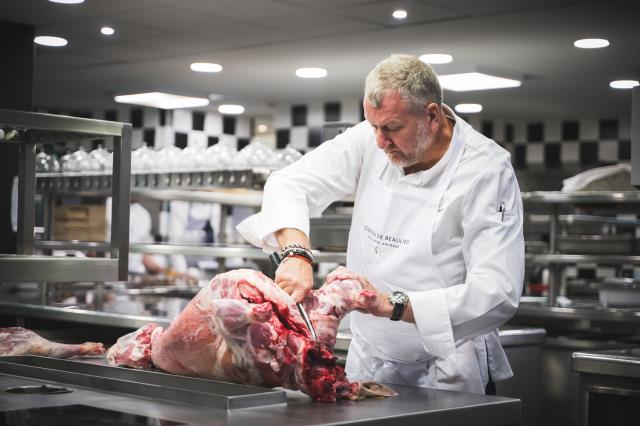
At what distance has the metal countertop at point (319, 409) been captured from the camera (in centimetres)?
170

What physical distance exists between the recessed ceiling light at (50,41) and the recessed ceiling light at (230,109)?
148 inches

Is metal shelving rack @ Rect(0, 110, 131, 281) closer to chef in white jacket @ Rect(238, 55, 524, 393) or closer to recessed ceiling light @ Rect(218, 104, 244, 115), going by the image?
chef in white jacket @ Rect(238, 55, 524, 393)

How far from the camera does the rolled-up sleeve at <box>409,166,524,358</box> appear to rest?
2268 mm

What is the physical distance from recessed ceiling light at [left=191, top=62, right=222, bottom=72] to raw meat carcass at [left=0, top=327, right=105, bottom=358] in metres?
5.99

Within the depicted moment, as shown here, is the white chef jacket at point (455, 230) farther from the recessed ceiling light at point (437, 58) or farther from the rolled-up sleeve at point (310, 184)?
the recessed ceiling light at point (437, 58)

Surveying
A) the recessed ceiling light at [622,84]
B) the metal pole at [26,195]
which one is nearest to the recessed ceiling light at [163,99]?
the recessed ceiling light at [622,84]

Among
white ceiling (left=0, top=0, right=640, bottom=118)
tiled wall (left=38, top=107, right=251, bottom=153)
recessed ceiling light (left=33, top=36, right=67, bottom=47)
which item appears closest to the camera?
white ceiling (left=0, top=0, right=640, bottom=118)

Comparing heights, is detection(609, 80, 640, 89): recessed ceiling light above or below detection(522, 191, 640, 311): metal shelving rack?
above

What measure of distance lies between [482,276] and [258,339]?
0.63m

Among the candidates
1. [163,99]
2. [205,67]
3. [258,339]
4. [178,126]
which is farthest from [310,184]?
[178,126]

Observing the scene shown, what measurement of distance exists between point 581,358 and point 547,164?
8.78m

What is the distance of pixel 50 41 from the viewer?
7.49 meters

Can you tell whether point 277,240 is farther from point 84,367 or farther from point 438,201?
point 84,367

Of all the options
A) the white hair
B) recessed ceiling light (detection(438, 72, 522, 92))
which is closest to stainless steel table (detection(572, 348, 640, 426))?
the white hair
